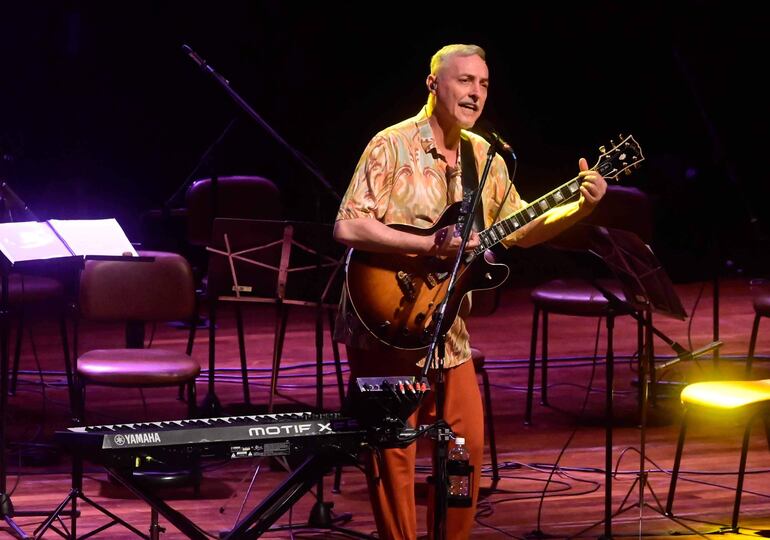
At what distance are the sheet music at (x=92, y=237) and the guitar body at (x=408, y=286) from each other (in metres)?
1.10

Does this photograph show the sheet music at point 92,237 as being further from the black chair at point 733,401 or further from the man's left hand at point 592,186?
the black chair at point 733,401

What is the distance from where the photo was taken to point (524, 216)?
11.8ft

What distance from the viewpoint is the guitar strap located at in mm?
3537

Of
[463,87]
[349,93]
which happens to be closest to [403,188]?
[463,87]

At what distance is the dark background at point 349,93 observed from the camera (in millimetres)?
8070

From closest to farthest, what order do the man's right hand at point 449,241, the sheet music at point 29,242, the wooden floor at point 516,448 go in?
the man's right hand at point 449,241 → the sheet music at point 29,242 → the wooden floor at point 516,448

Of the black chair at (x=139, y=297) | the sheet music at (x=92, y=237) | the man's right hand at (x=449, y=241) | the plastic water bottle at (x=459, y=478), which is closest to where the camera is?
the plastic water bottle at (x=459, y=478)

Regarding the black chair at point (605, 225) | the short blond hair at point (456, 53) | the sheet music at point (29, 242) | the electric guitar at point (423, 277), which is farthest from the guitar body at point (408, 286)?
the black chair at point (605, 225)

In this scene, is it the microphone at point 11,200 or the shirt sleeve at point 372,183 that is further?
the microphone at point 11,200

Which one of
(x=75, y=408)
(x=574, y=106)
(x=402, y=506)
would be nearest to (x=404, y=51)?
(x=574, y=106)

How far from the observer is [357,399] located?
2832 mm

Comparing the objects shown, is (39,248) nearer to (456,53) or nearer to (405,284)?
(405,284)

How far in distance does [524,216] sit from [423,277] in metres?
0.35

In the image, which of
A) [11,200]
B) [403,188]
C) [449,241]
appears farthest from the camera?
[11,200]
